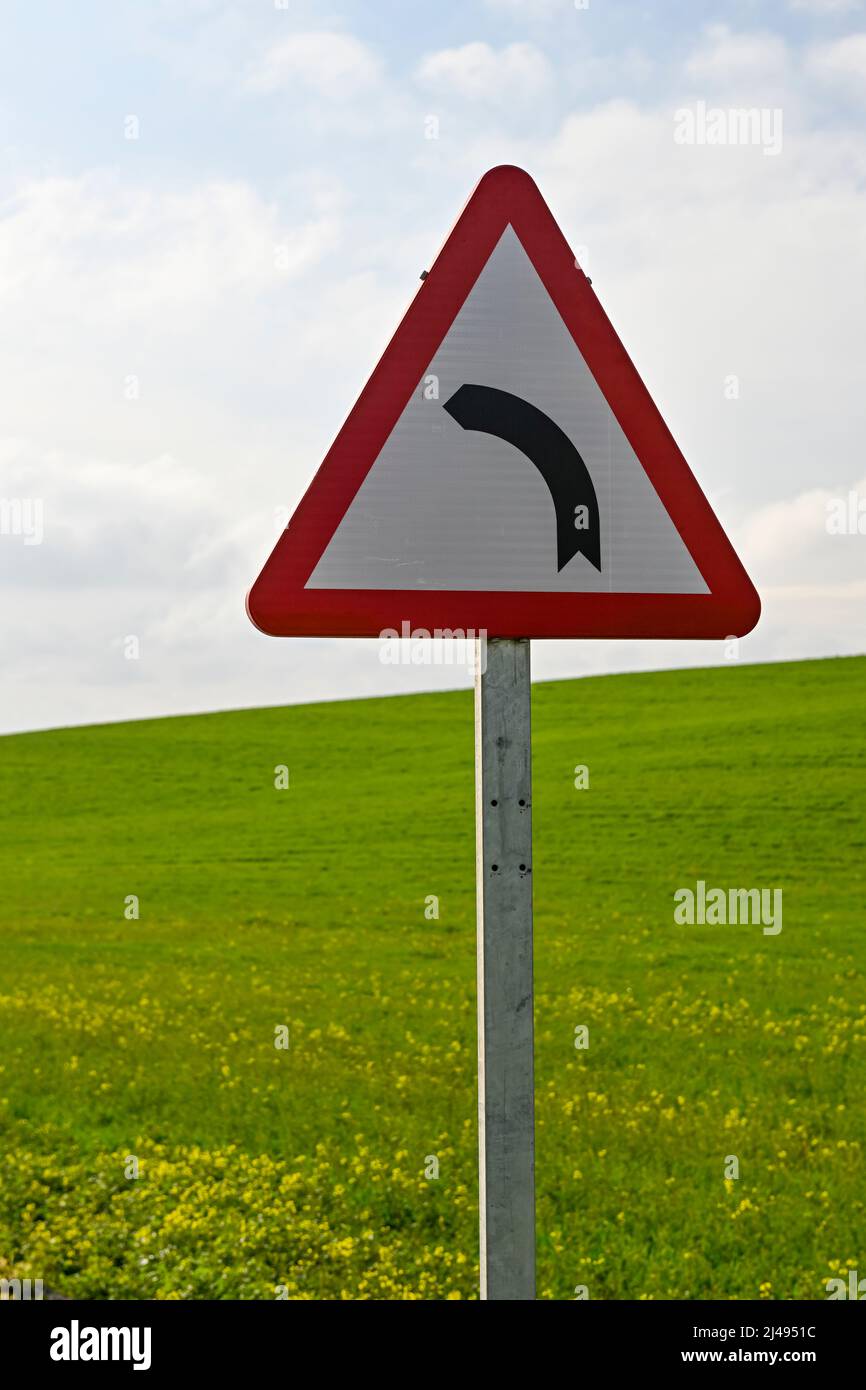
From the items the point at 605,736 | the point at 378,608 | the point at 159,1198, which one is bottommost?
the point at 159,1198

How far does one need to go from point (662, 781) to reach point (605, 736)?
26.8ft

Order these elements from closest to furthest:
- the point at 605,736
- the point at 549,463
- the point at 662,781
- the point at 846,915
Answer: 1. the point at 549,463
2. the point at 846,915
3. the point at 662,781
4. the point at 605,736

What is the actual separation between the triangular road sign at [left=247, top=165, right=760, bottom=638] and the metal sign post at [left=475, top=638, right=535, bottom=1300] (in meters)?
0.32

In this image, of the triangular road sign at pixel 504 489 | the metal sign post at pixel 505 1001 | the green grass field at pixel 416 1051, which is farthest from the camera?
the green grass field at pixel 416 1051

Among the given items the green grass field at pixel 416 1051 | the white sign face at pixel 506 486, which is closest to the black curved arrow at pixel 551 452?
the white sign face at pixel 506 486

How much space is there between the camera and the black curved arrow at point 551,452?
2975 mm

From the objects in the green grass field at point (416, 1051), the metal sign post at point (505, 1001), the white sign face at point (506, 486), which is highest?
the white sign face at point (506, 486)

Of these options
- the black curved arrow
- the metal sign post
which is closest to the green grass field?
the metal sign post

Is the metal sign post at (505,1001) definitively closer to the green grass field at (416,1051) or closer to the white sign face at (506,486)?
the white sign face at (506,486)

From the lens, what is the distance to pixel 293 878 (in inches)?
960

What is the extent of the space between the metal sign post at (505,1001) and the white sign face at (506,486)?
1.18 feet
